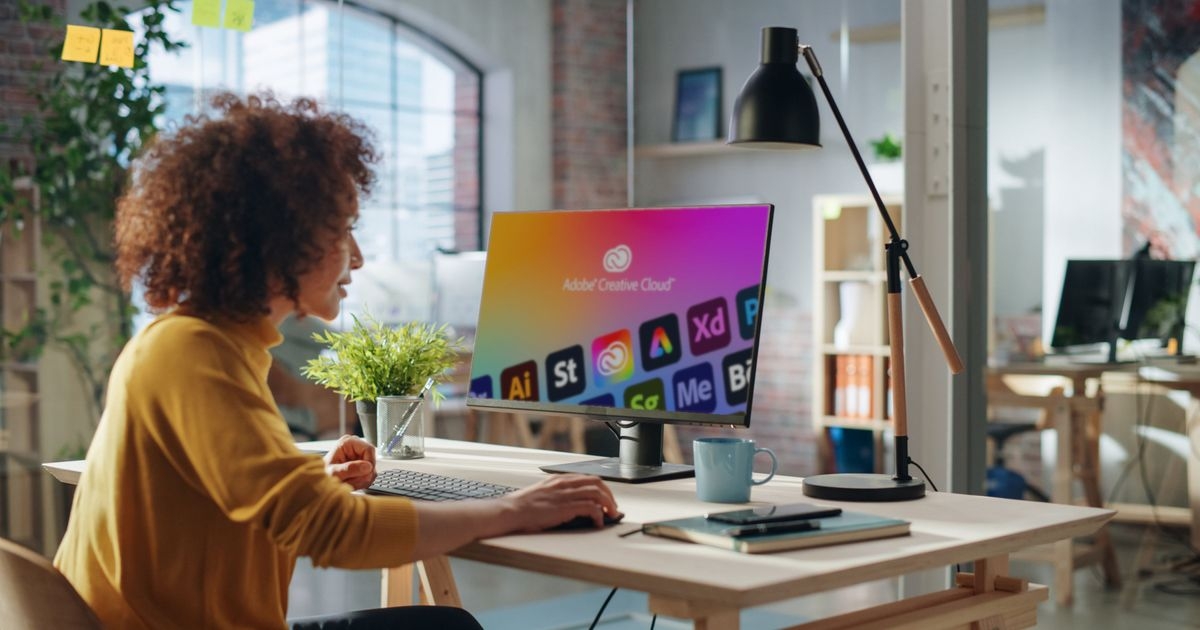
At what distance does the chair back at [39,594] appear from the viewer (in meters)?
1.51

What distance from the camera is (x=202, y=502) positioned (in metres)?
1.62

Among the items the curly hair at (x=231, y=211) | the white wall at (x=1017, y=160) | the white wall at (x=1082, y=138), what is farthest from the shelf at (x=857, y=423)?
the curly hair at (x=231, y=211)

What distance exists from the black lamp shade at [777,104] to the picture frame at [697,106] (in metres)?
2.04

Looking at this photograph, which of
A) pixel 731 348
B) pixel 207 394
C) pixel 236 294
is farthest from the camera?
pixel 731 348

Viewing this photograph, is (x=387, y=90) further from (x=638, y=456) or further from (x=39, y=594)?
(x=39, y=594)

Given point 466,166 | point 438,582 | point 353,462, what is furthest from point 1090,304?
point 353,462

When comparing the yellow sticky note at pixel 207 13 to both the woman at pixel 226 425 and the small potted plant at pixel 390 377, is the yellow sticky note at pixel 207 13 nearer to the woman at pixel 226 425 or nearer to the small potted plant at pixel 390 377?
the small potted plant at pixel 390 377

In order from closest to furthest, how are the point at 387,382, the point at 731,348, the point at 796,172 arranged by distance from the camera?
the point at 731,348, the point at 387,382, the point at 796,172

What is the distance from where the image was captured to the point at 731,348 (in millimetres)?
2180

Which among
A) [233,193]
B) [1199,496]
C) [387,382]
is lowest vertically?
[1199,496]

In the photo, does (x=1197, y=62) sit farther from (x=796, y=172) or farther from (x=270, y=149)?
(x=270, y=149)

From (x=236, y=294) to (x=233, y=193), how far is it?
12 centimetres

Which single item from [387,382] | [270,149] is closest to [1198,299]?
[387,382]

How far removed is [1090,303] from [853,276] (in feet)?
2.36
